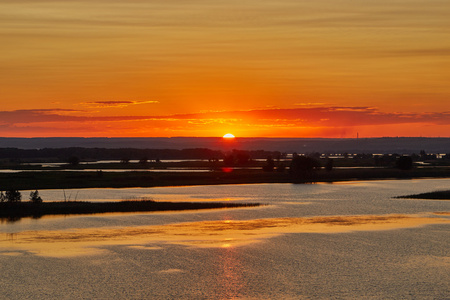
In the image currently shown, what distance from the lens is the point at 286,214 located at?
68.2 meters

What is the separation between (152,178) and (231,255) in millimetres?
71618

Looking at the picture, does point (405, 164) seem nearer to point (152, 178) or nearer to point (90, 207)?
point (152, 178)

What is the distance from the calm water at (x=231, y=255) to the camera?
1357 inches

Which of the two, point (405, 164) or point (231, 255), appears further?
point (405, 164)

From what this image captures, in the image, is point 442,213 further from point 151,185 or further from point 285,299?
point 151,185

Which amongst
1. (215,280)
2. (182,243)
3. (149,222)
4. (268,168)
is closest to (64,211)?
(149,222)

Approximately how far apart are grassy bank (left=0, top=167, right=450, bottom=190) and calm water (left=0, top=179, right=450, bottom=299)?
3803 cm

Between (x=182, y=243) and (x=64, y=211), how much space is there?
23907mm

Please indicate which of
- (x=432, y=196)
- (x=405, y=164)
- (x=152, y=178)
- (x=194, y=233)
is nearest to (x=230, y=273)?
(x=194, y=233)

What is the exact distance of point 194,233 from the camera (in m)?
53.8

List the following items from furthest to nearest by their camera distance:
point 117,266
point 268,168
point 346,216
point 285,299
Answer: point 268,168 < point 346,216 < point 117,266 < point 285,299

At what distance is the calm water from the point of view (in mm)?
34469

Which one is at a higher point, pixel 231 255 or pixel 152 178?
pixel 152 178

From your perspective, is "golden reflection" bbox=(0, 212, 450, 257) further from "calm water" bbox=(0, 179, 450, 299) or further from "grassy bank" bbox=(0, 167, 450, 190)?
"grassy bank" bbox=(0, 167, 450, 190)
